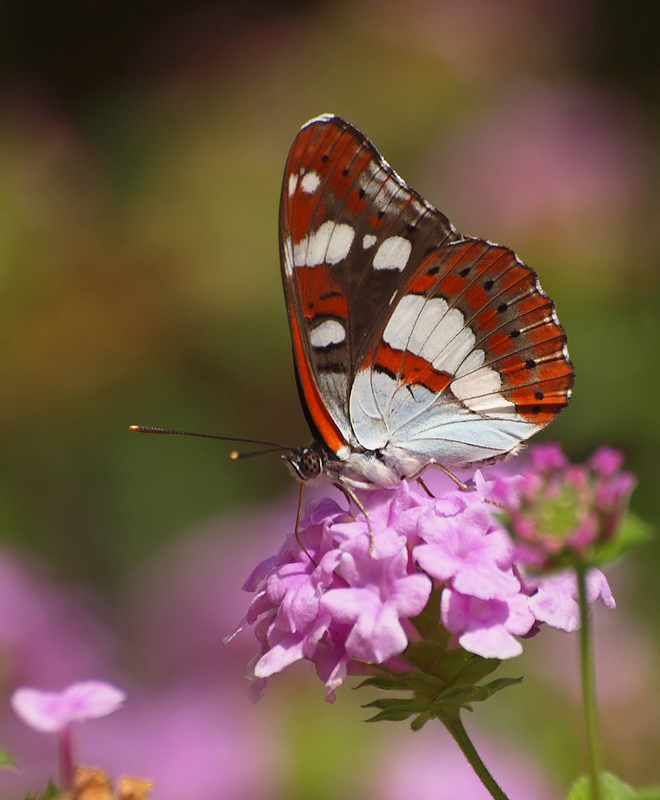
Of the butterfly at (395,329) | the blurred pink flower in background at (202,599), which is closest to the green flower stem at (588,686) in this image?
the butterfly at (395,329)

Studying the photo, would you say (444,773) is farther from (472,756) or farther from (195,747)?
(472,756)

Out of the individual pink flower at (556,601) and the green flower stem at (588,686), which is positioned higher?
the individual pink flower at (556,601)

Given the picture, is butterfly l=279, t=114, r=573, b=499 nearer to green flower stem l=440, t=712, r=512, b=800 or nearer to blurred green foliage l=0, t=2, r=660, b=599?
green flower stem l=440, t=712, r=512, b=800

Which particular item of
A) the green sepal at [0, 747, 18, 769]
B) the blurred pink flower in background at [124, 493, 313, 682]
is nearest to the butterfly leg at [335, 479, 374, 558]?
the green sepal at [0, 747, 18, 769]

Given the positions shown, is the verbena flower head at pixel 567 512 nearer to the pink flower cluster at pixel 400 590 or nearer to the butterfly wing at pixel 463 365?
the pink flower cluster at pixel 400 590

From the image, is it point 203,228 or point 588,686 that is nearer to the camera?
point 588,686

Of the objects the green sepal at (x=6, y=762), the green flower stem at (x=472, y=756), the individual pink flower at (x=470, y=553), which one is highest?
the individual pink flower at (x=470, y=553)

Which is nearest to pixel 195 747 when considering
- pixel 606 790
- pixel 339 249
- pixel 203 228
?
pixel 339 249
